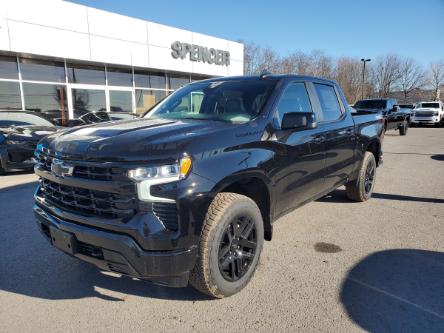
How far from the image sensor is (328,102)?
457 cm

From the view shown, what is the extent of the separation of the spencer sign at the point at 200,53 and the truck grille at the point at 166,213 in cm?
1752

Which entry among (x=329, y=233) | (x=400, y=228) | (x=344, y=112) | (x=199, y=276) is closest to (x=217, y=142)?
(x=199, y=276)

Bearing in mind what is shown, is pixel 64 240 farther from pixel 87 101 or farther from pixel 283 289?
pixel 87 101

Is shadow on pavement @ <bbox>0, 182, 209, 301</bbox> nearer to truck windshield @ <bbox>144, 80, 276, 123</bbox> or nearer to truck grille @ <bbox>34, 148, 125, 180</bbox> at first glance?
truck grille @ <bbox>34, 148, 125, 180</bbox>

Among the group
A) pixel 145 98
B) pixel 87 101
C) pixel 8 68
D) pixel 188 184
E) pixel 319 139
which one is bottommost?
pixel 188 184

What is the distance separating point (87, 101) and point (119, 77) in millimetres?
2202

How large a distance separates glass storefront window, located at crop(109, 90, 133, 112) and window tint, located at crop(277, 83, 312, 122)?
15156 mm

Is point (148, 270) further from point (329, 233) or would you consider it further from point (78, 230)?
point (329, 233)

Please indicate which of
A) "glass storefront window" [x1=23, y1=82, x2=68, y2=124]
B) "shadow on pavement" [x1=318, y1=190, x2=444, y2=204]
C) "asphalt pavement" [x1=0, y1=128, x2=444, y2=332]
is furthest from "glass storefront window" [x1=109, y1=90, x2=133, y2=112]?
"shadow on pavement" [x1=318, y1=190, x2=444, y2=204]

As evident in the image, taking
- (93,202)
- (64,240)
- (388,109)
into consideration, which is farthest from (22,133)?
(388,109)

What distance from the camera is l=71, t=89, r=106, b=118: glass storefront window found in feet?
52.8

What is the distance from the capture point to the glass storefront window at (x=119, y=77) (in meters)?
17.3

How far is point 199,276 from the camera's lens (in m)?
2.68

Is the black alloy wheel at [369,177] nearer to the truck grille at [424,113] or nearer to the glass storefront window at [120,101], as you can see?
the glass storefront window at [120,101]
